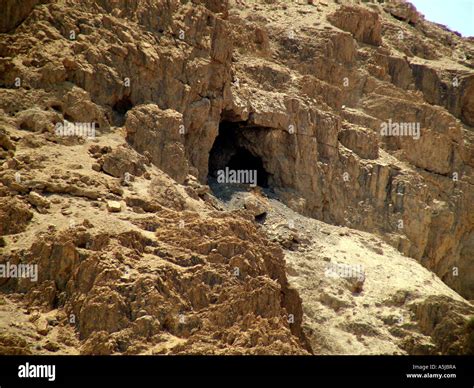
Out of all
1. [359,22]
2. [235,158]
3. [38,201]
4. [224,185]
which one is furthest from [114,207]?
[359,22]

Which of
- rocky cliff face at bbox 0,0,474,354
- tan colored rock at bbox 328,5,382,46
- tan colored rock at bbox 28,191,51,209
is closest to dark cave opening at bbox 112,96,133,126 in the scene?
rocky cliff face at bbox 0,0,474,354

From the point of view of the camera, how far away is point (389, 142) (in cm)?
6178

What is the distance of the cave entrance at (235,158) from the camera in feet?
178

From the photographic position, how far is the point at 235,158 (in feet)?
185

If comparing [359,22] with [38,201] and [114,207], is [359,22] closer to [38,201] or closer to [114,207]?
[114,207]

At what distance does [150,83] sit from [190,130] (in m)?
3.02

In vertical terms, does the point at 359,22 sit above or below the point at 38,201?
above

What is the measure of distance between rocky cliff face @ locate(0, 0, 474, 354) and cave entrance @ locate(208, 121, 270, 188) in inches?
5.2

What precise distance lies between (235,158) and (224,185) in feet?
14.8

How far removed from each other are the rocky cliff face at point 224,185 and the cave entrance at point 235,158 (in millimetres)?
133

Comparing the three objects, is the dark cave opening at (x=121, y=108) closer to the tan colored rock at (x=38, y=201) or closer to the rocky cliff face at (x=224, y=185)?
the rocky cliff face at (x=224, y=185)

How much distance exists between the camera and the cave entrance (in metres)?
54.2

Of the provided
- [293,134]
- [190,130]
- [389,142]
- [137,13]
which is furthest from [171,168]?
[389,142]

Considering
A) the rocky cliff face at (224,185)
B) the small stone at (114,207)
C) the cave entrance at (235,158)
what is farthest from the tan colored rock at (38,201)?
the cave entrance at (235,158)
